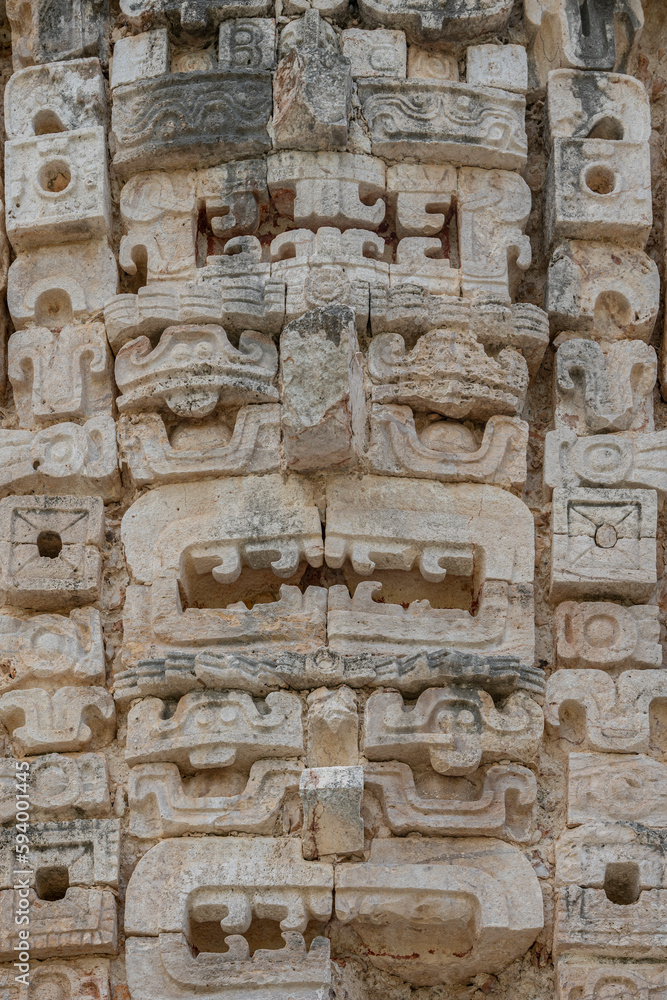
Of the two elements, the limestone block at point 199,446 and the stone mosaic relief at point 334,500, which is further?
the limestone block at point 199,446

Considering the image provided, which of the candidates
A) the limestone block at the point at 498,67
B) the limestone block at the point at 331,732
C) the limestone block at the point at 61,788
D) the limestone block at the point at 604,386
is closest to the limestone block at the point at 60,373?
the limestone block at the point at 61,788

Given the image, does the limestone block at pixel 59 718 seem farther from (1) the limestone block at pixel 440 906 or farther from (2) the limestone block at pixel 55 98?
(2) the limestone block at pixel 55 98

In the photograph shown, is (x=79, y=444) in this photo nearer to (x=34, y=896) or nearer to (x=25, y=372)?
(x=25, y=372)

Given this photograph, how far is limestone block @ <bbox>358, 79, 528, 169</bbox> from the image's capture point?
6.57 metres

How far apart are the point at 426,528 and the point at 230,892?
1.32 m

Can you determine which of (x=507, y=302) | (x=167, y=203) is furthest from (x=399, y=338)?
(x=167, y=203)

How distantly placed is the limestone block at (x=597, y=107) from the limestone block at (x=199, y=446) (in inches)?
61.1

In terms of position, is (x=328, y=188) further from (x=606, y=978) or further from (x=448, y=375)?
(x=606, y=978)

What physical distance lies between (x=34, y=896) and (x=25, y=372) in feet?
6.08

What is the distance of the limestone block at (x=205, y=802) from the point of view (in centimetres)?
565

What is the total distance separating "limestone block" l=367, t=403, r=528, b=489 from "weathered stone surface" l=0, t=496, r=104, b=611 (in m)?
0.96

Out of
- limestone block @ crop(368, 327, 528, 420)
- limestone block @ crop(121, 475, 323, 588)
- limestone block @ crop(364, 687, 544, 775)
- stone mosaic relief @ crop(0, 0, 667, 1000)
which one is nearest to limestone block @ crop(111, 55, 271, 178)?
stone mosaic relief @ crop(0, 0, 667, 1000)

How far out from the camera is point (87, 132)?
6.69m

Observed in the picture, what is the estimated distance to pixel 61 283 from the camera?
6551mm
